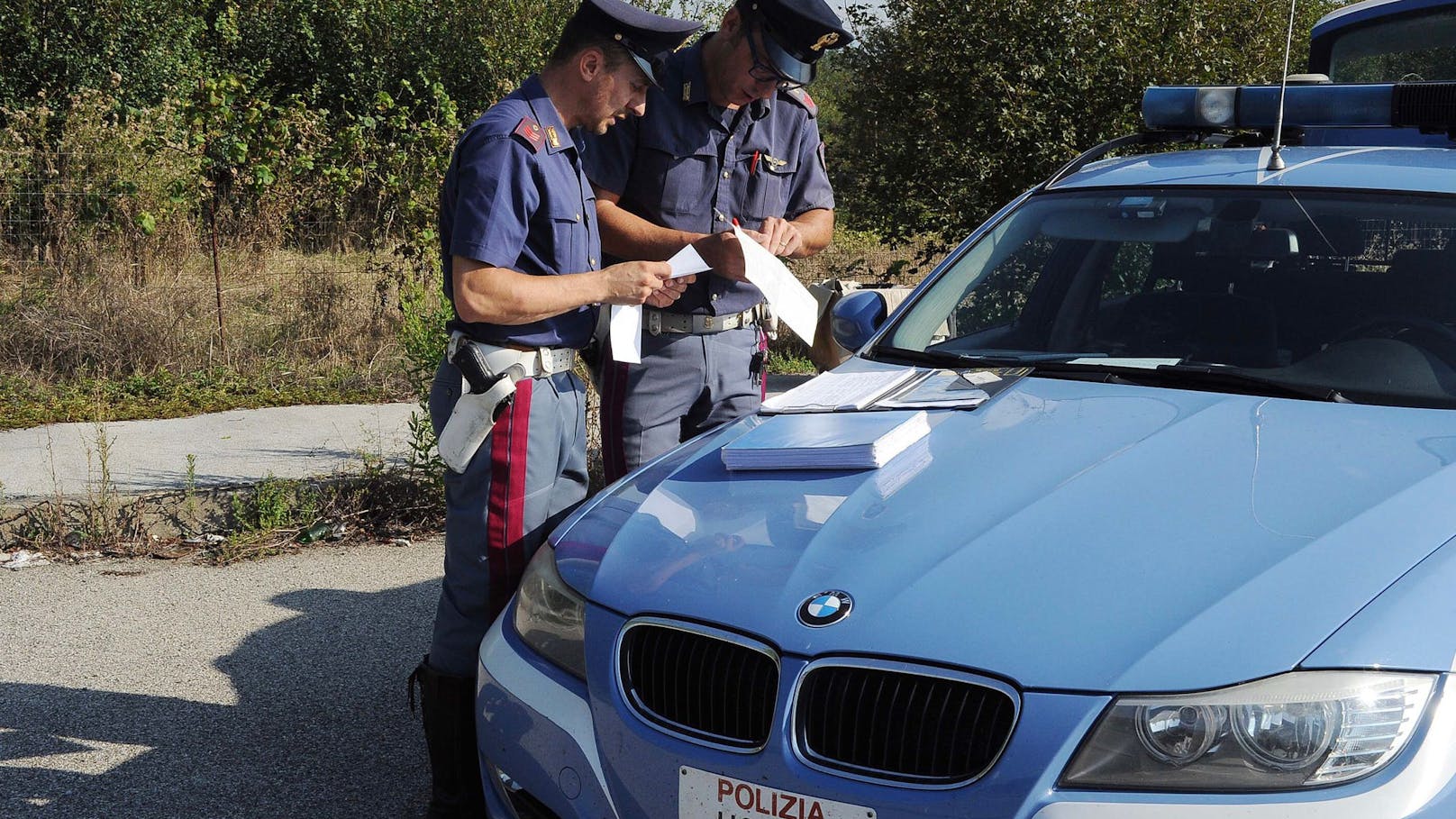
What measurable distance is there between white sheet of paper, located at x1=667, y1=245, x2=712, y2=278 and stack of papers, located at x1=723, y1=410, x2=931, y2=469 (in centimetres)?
53

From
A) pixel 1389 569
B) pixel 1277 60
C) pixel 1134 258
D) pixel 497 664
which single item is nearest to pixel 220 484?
pixel 497 664

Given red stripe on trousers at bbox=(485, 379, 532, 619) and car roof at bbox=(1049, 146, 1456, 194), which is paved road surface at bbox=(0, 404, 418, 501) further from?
car roof at bbox=(1049, 146, 1456, 194)

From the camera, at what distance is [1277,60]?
872cm

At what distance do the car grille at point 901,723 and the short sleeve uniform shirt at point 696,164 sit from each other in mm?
1982

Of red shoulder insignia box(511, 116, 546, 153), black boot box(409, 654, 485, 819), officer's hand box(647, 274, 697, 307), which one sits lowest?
black boot box(409, 654, 485, 819)

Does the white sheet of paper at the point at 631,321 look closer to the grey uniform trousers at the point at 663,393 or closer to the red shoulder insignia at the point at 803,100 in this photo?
the grey uniform trousers at the point at 663,393

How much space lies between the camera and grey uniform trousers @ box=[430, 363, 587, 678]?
125 inches

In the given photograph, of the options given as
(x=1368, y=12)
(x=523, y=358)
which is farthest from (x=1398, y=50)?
(x=523, y=358)

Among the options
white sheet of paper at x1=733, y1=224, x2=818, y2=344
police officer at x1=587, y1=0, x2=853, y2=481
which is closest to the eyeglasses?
police officer at x1=587, y1=0, x2=853, y2=481

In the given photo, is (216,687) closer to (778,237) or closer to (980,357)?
(778,237)

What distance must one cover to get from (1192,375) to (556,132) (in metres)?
1.58

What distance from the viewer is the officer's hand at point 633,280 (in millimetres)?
3264

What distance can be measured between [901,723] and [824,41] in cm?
224

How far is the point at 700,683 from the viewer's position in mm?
2256
